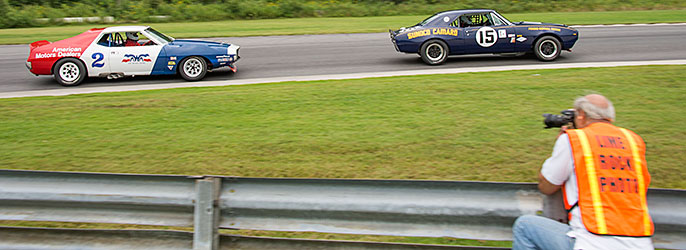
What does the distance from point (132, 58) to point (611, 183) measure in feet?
33.7

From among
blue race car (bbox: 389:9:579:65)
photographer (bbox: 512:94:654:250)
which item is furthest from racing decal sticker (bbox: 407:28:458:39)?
photographer (bbox: 512:94:654:250)

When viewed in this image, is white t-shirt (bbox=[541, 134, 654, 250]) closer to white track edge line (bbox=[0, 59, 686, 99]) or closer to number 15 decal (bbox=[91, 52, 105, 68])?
white track edge line (bbox=[0, 59, 686, 99])

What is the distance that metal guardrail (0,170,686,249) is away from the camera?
340cm

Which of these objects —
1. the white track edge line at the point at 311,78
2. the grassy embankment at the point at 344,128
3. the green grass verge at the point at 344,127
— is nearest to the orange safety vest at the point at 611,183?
the grassy embankment at the point at 344,128

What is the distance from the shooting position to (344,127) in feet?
22.7

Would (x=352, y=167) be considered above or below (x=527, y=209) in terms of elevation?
below

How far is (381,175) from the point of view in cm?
523

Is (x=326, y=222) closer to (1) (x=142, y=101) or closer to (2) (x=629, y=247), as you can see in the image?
(2) (x=629, y=247)

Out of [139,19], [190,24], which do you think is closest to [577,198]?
[190,24]

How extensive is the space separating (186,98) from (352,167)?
4331 mm

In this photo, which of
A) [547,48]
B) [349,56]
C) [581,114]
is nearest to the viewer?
[581,114]

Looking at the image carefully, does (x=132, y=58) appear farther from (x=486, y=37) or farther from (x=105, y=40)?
(x=486, y=37)

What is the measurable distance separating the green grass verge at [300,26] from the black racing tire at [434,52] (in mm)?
7135

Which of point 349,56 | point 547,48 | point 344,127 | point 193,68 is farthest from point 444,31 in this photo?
point 344,127
